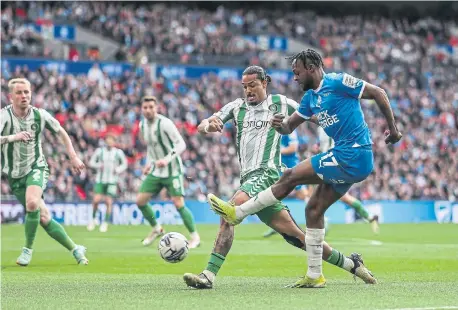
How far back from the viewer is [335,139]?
9.84 m

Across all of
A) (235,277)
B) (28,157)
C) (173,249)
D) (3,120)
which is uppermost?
(3,120)

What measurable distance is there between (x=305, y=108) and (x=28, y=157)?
5.27 m

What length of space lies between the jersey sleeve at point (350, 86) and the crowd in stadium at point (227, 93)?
20066mm

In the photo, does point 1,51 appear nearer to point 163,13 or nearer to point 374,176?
point 163,13

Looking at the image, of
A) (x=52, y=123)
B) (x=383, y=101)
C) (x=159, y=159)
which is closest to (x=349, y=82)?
(x=383, y=101)

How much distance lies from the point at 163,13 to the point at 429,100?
1204cm

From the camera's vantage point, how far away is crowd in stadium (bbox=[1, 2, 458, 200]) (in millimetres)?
31719

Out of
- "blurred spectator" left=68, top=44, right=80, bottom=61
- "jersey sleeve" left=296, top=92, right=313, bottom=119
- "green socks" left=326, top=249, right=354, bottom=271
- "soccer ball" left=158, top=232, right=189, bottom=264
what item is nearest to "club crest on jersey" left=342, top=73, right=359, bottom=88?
"jersey sleeve" left=296, top=92, right=313, bottom=119

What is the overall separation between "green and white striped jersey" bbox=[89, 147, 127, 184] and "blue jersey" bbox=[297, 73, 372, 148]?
1615 centimetres

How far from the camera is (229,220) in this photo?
9.79 meters

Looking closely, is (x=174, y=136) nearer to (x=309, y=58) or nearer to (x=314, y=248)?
(x=314, y=248)

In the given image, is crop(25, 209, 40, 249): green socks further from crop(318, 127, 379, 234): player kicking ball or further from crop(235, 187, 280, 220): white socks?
crop(318, 127, 379, 234): player kicking ball

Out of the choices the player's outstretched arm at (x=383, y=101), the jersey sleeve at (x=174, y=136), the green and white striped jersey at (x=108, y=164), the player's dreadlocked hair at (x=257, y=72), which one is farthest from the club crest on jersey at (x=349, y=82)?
the green and white striped jersey at (x=108, y=164)

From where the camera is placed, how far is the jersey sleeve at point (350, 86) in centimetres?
968
